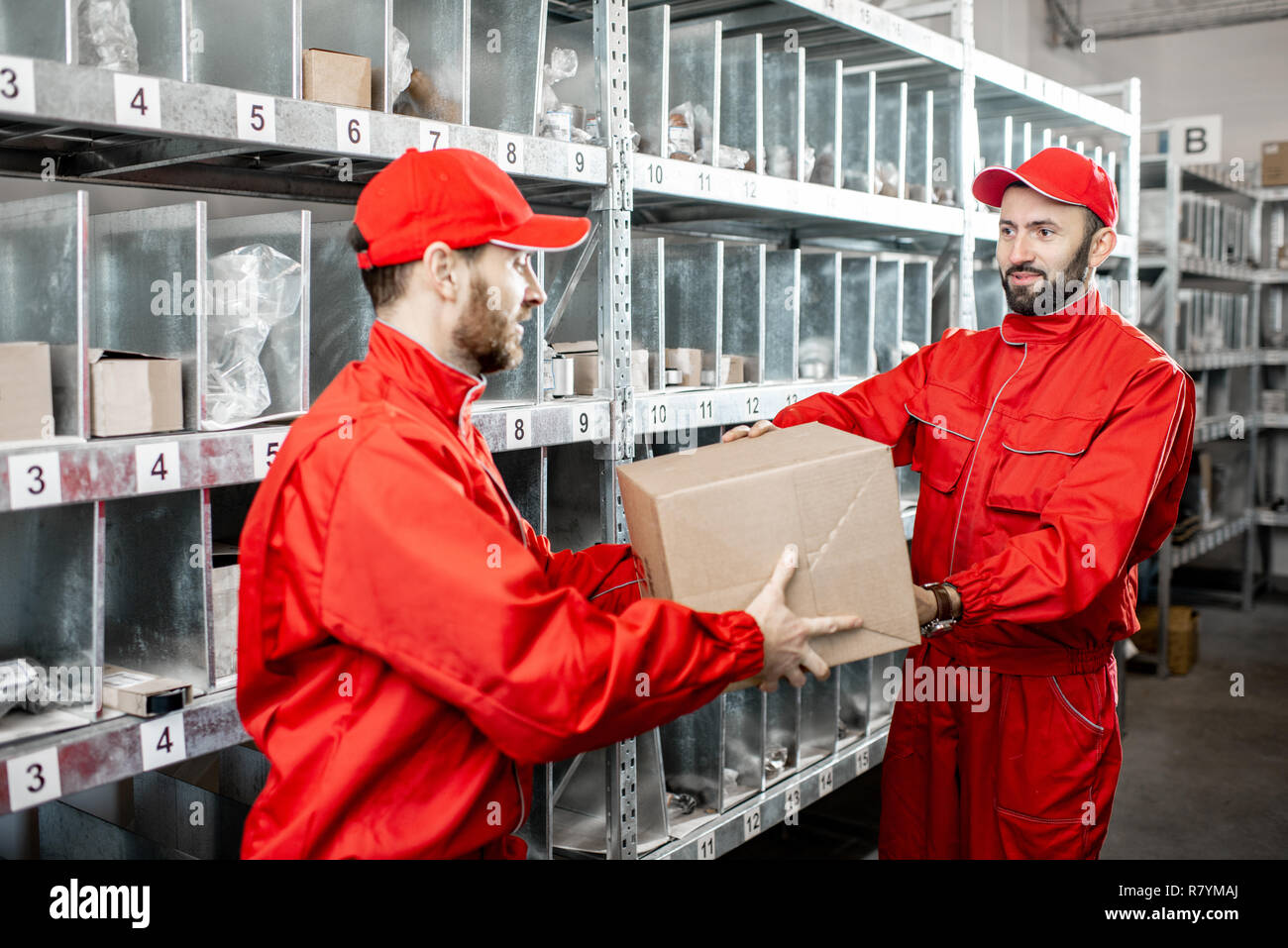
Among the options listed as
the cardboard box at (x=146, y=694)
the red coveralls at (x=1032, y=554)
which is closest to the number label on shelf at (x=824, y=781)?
the red coveralls at (x=1032, y=554)

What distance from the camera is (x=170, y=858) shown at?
2195 millimetres

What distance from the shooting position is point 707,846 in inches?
103

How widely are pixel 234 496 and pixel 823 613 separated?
4.29 ft

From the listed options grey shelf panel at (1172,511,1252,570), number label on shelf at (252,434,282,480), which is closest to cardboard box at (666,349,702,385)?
number label on shelf at (252,434,282,480)

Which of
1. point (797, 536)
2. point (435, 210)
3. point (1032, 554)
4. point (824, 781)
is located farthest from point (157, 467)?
point (824, 781)

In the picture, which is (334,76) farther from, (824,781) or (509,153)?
(824,781)

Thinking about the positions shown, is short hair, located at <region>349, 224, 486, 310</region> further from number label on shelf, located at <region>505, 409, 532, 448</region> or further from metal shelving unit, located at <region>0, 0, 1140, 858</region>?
number label on shelf, located at <region>505, 409, 532, 448</region>

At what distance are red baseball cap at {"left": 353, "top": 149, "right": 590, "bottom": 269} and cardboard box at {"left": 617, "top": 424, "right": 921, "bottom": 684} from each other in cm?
45

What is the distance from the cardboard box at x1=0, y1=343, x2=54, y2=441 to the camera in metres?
1.51

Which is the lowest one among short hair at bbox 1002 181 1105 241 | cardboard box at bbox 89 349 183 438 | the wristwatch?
the wristwatch

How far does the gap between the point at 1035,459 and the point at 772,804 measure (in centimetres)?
115

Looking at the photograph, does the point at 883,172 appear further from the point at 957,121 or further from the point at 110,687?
the point at 110,687

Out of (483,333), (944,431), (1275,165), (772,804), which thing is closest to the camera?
(483,333)

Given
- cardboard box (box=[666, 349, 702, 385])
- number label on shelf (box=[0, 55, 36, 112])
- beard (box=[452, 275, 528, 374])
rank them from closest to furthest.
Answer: number label on shelf (box=[0, 55, 36, 112]) < beard (box=[452, 275, 528, 374]) < cardboard box (box=[666, 349, 702, 385])
